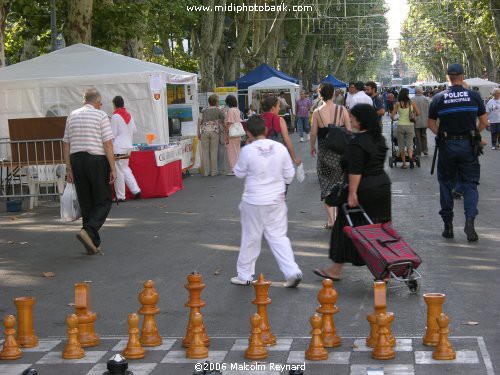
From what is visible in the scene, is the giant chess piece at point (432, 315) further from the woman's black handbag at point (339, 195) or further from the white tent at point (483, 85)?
the white tent at point (483, 85)

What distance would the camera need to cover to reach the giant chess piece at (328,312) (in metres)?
6.64

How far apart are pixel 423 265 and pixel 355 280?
3.24 ft

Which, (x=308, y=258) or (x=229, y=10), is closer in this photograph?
(x=308, y=258)

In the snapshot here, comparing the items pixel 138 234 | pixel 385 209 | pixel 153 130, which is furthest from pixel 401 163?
pixel 385 209

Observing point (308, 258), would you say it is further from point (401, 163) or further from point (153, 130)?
point (401, 163)

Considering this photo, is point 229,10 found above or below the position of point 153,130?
above

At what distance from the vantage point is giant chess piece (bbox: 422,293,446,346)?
6.52 metres

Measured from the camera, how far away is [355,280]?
9336 millimetres

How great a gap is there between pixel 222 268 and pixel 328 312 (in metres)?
3.65

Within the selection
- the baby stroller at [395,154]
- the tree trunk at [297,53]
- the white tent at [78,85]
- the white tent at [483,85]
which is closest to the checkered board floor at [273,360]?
the white tent at [78,85]

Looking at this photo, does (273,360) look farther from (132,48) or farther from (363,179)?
(132,48)

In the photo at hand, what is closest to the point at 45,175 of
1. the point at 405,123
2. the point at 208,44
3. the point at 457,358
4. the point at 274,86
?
the point at 405,123

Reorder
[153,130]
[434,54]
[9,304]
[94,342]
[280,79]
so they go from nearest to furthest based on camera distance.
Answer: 1. [94,342]
2. [9,304]
3. [153,130]
4. [280,79]
5. [434,54]

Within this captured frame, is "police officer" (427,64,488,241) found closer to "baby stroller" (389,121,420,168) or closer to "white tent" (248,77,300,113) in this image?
"baby stroller" (389,121,420,168)
